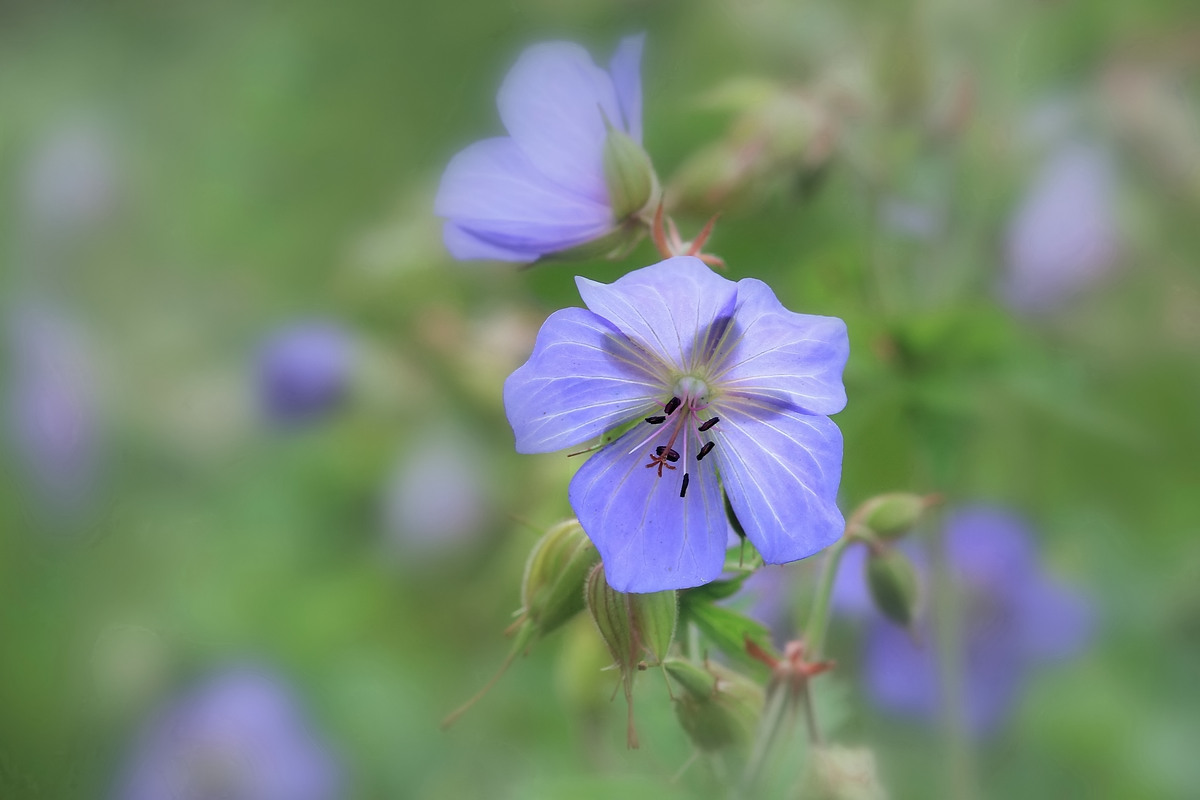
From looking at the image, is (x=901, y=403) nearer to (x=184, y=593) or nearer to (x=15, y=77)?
(x=184, y=593)

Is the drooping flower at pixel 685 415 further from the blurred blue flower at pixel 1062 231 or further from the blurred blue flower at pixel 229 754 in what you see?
the blurred blue flower at pixel 229 754

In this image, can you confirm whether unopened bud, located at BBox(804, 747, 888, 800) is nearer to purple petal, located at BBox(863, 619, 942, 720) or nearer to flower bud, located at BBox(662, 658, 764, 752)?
flower bud, located at BBox(662, 658, 764, 752)

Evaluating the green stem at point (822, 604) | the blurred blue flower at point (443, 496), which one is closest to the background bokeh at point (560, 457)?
the blurred blue flower at point (443, 496)

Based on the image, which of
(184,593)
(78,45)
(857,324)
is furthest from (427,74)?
(857,324)

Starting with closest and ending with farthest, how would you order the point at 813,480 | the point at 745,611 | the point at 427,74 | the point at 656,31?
the point at 813,480 → the point at 745,611 → the point at 656,31 → the point at 427,74

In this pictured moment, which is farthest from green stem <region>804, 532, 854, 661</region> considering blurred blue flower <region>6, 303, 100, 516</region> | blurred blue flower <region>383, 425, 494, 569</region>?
blurred blue flower <region>6, 303, 100, 516</region>

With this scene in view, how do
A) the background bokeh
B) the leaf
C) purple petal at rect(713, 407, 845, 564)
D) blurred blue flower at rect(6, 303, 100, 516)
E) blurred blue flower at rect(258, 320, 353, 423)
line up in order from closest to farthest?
purple petal at rect(713, 407, 845, 564) → the leaf → the background bokeh → blurred blue flower at rect(258, 320, 353, 423) → blurred blue flower at rect(6, 303, 100, 516)
